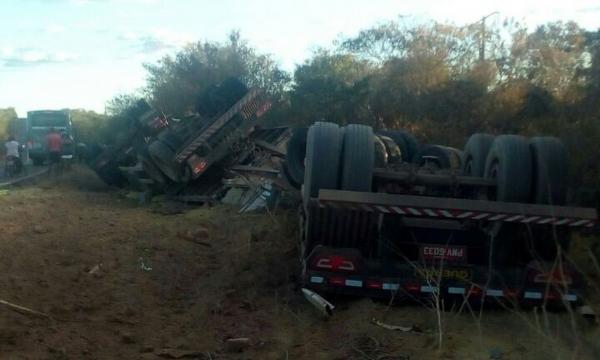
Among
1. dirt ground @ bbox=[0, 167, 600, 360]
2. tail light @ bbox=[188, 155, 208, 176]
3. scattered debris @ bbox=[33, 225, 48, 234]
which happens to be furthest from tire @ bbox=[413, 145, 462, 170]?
tail light @ bbox=[188, 155, 208, 176]

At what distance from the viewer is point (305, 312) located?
7.66 m

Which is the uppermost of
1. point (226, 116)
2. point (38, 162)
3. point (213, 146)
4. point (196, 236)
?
point (226, 116)

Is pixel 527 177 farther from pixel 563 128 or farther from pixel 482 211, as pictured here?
pixel 563 128

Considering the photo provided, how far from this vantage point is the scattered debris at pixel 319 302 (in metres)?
7.32

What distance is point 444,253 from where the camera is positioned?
762cm

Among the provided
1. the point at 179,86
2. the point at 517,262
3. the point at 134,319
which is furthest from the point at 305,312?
the point at 179,86

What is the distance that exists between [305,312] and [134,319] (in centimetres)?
167

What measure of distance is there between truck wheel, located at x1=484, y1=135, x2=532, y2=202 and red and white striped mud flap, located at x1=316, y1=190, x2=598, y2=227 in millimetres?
819

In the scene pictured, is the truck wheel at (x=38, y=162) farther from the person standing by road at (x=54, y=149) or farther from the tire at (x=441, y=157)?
the tire at (x=441, y=157)

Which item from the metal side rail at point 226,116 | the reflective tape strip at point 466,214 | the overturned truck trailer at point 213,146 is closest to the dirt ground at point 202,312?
the reflective tape strip at point 466,214

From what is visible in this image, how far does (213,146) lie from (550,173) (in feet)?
34.5

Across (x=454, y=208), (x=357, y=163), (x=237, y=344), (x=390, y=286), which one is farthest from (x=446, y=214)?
(x=237, y=344)

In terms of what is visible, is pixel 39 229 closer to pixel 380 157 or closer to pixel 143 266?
pixel 143 266

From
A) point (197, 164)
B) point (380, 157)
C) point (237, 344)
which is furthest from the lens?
point (197, 164)
